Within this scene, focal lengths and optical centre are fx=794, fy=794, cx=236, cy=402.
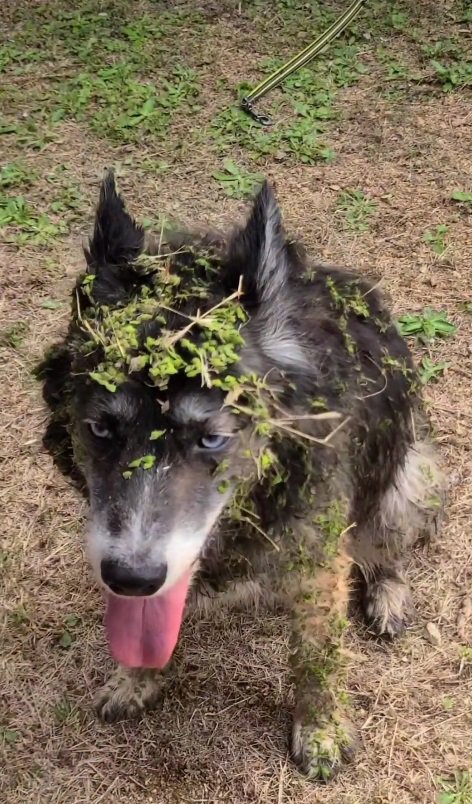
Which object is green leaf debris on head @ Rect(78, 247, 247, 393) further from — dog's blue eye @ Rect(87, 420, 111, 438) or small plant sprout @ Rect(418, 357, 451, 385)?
small plant sprout @ Rect(418, 357, 451, 385)

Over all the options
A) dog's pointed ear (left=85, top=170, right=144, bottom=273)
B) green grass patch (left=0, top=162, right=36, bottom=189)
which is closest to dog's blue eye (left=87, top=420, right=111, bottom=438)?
dog's pointed ear (left=85, top=170, right=144, bottom=273)

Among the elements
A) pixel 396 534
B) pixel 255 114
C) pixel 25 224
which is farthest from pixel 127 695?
pixel 255 114

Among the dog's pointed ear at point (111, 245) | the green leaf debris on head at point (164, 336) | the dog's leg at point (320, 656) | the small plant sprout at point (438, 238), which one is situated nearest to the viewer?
the green leaf debris on head at point (164, 336)

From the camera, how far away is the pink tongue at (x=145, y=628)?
252 centimetres

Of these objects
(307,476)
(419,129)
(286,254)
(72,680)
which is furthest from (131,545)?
(419,129)

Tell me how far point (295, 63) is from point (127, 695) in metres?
4.89

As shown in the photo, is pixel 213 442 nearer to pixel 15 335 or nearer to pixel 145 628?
pixel 145 628

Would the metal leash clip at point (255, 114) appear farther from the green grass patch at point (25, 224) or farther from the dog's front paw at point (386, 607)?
the dog's front paw at point (386, 607)

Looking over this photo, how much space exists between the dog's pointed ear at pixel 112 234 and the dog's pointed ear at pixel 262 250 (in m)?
0.33

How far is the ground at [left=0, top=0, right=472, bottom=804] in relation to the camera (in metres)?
3.30

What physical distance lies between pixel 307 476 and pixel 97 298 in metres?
0.88

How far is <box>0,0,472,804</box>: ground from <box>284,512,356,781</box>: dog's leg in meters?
0.12

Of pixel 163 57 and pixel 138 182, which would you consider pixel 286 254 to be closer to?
pixel 138 182

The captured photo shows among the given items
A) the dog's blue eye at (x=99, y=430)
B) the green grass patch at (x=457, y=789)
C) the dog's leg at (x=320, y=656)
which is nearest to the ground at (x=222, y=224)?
the green grass patch at (x=457, y=789)
